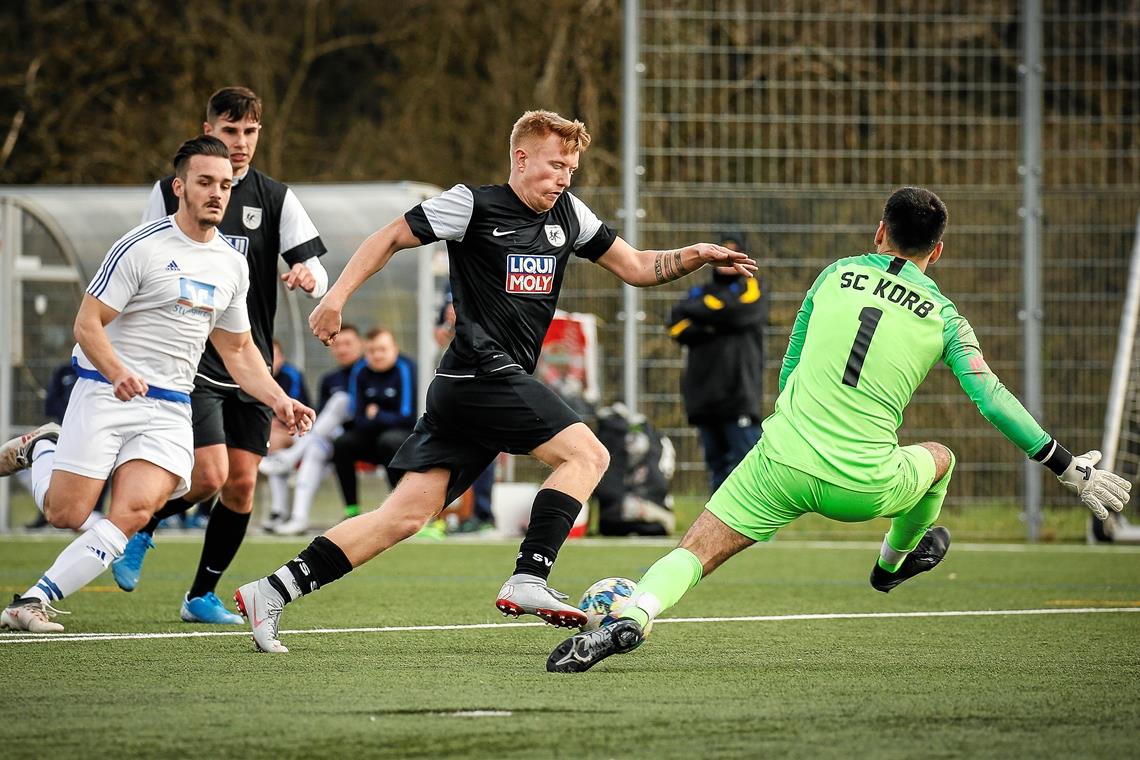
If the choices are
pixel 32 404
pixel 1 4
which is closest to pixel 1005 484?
pixel 32 404

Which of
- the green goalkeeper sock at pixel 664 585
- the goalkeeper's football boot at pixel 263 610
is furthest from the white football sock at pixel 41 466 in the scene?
the green goalkeeper sock at pixel 664 585

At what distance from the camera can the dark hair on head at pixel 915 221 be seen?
586 cm

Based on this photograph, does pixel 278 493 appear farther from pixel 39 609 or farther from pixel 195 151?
pixel 195 151

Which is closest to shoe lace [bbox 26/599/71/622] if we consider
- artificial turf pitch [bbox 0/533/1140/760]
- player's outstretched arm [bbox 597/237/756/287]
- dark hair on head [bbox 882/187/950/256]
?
artificial turf pitch [bbox 0/533/1140/760]

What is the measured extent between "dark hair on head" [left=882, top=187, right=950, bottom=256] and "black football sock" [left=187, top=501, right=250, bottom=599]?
3202mm

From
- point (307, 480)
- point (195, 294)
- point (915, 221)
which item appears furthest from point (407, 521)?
point (307, 480)

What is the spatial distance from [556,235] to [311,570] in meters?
1.51

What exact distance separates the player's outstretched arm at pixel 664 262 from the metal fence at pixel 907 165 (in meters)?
7.99

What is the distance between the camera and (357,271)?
5.99 meters

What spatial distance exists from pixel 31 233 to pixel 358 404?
3576 millimetres

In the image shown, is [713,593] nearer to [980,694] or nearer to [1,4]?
[980,694]

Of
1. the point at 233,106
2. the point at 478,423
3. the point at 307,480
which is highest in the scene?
the point at 233,106

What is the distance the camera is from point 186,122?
23000 mm

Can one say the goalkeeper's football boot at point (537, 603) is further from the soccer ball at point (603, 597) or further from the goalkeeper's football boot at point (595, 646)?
the goalkeeper's football boot at point (595, 646)
